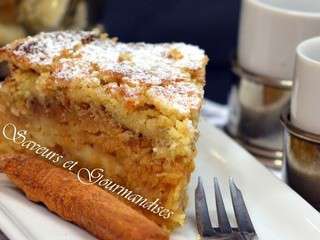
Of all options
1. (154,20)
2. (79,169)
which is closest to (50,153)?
(79,169)

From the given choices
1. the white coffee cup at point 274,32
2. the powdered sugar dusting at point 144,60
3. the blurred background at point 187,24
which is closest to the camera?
the powdered sugar dusting at point 144,60

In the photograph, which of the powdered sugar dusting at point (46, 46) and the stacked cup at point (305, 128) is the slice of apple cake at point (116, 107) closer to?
the powdered sugar dusting at point (46, 46)

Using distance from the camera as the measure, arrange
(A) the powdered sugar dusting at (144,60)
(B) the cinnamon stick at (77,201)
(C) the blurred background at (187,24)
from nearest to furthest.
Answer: (B) the cinnamon stick at (77,201), (A) the powdered sugar dusting at (144,60), (C) the blurred background at (187,24)

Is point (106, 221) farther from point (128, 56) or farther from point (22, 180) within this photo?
point (128, 56)

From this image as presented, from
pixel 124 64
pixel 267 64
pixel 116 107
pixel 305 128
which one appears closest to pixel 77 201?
pixel 116 107

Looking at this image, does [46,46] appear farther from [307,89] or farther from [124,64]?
[307,89]

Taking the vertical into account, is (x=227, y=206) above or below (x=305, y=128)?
below

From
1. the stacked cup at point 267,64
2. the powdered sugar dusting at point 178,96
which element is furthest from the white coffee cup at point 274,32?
the powdered sugar dusting at point 178,96
